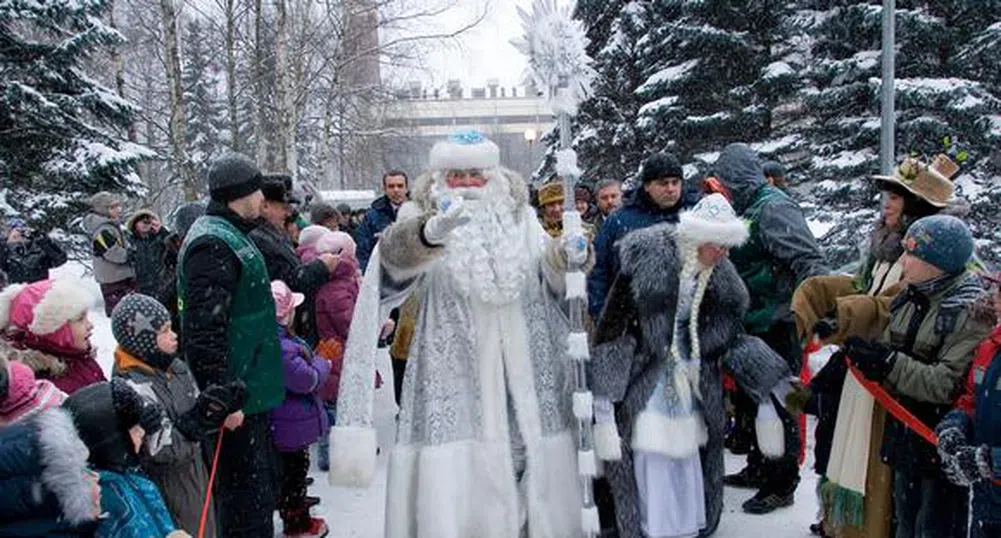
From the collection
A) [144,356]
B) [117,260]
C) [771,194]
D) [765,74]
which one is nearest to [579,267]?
[771,194]

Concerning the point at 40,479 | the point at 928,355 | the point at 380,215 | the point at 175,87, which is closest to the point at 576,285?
the point at 928,355

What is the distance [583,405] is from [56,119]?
482 inches

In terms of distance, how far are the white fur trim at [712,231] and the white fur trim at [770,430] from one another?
869mm

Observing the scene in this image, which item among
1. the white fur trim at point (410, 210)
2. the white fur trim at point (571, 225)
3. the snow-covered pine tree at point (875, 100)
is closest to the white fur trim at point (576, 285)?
the white fur trim at point (571, 225)

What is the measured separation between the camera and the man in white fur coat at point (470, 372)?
372 centimetres

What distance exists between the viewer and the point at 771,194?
184 inches

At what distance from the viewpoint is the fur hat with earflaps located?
3.08m

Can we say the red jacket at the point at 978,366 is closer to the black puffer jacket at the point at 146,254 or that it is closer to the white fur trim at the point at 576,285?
the white fur trim at the point at 576,285

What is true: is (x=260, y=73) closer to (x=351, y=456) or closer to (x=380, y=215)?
(x=380, y=215)

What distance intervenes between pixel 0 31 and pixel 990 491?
570 inches

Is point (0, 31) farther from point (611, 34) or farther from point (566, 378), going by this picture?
point (566, 378)

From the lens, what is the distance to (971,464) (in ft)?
9.11

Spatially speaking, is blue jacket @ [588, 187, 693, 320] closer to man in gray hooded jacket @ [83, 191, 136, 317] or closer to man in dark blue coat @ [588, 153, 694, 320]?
man in dark blue coat @ [588, 153, 694, 320]

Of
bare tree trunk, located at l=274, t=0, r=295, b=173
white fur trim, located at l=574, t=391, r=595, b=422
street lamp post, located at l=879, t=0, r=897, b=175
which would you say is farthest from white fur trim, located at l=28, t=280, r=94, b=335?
bare tree trunk, located at l=274, t=0, r=295, b=173
